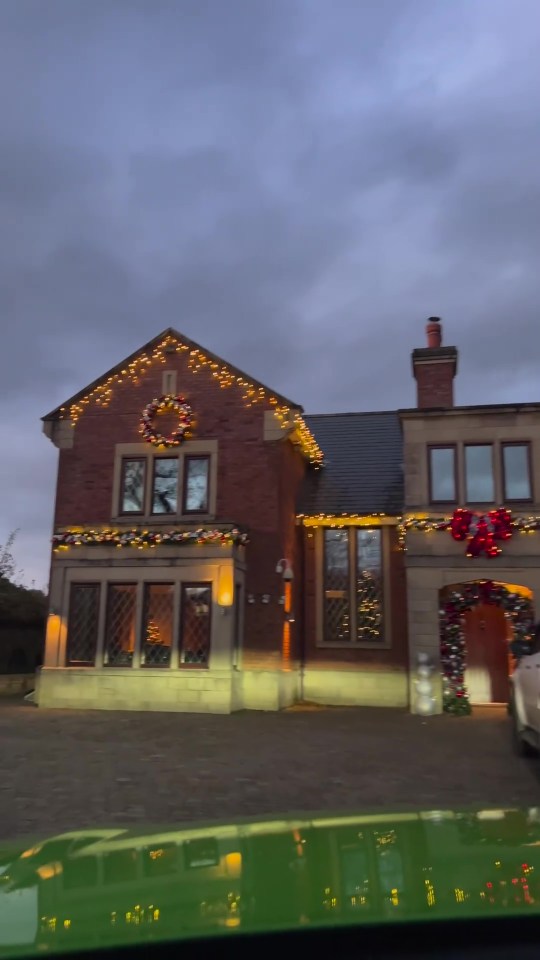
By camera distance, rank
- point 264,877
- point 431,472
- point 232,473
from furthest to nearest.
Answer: point 232,473, point 431,472, point 264,877

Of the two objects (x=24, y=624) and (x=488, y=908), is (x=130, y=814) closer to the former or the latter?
(x=488, y=908)

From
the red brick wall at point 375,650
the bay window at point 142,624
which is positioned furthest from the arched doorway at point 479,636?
the bay window at point 142,624

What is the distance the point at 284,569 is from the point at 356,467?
4.16 m

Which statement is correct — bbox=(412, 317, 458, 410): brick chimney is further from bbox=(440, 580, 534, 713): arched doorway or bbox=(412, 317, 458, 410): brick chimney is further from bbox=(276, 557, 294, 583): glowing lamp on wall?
bbox=(276, 557, 294, 583): glowing lamp on wall

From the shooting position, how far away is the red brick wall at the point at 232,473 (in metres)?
16.0

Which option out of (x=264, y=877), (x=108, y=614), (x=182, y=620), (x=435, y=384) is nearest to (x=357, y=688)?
(x=182, y=620)

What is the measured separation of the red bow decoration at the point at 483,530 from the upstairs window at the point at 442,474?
69 cm

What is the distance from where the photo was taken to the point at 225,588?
49.8ft

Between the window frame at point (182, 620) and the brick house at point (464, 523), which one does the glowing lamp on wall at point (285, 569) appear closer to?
the window frame at point (182, 620)

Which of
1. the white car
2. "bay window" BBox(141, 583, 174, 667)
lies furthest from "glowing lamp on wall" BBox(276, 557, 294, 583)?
the white car

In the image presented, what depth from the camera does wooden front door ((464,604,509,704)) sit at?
16.8 m

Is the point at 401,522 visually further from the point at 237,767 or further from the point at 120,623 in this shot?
the point at 237,767

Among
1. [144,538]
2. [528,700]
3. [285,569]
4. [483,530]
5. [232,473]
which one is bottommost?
[528,700]

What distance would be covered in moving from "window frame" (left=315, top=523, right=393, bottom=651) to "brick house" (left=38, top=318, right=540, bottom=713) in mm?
37
